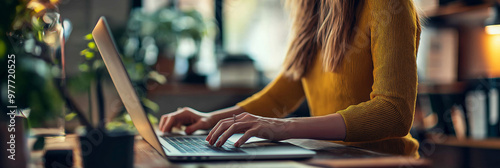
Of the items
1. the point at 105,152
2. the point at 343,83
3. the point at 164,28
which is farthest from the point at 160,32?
the point at 105,152

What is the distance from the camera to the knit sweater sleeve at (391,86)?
86 centimetres

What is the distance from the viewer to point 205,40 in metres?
3.19

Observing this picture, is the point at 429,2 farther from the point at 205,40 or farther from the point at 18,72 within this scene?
the point at 18,72

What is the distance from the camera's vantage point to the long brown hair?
3.43 ft

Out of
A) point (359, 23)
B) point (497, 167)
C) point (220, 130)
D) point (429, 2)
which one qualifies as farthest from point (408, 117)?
point (429, 2)

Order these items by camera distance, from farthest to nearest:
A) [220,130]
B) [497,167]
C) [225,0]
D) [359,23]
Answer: [225,0]
[497,167]
[359,23]
[220,130]

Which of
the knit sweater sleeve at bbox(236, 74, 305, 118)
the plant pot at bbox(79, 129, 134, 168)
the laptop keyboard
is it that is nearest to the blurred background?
the knit sweater sleeve at bbox(236, 74, 305, 118)

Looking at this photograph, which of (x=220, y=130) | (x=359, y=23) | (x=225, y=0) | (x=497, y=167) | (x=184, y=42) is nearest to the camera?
(x=220, y=130)

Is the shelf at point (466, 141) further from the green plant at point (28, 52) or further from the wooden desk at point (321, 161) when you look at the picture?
the green plant at point (28, 52)

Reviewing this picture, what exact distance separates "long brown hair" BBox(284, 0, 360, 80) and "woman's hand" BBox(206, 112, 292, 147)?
0.99 feet

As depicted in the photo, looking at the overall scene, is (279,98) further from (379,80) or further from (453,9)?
(453,9)

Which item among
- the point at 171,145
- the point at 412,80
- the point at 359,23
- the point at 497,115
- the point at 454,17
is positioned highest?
the point at 454,17

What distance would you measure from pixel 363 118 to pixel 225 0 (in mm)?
2544

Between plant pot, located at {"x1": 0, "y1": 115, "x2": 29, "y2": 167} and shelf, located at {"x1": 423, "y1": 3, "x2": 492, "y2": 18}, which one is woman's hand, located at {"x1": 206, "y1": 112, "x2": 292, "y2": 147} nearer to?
plant pot, located at {"x1": 0, "y1": 115, "x2": 29, "y2": 167}
